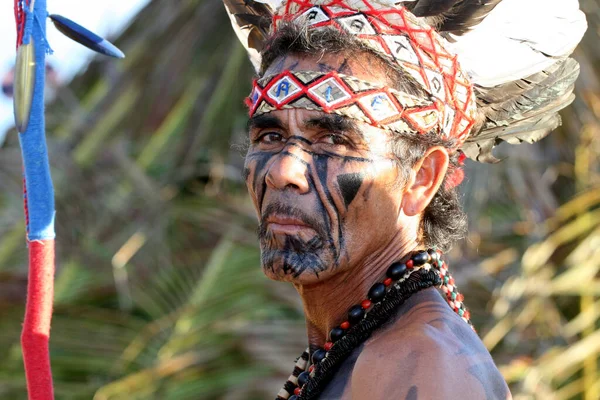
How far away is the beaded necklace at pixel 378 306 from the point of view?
2449 mm

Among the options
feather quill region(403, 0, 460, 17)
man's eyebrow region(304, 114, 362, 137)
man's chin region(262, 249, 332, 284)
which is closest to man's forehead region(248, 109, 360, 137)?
man's eyebrow region(304, 114, 362, 137)

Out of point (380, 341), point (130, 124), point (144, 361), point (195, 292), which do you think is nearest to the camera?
point (380, 341)

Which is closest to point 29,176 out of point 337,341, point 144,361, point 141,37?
point 337,341

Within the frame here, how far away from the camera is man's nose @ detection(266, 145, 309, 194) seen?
96.4 inches

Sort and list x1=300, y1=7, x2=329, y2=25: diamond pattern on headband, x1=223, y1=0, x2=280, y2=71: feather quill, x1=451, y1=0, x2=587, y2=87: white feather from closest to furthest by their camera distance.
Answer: x1=300, y1=7, x2=329, y2=25: diamond pattern on headband < x1=451, y1=0, x2=587, y2=87: white feather < x1=223, y1=0, x2=280, y2=71: feather quill

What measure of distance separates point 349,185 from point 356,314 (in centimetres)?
34

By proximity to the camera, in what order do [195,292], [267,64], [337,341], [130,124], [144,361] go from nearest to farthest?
[337,341] → [267,64] → [144,361] → [195,292] → [130,124]

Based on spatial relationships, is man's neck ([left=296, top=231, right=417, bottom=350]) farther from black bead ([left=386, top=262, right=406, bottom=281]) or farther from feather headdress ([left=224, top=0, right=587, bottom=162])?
feather headdress ([left=224, top=0, right=587, bottom=162])

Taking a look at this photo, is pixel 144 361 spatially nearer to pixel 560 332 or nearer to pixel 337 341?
pixel 560 332

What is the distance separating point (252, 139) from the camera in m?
A: 2.66

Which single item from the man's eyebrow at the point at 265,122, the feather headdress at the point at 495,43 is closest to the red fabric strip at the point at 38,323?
the man's eyebrow at the point at 265,122

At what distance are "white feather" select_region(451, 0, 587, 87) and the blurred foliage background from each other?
248cm

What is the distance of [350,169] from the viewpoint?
2494 mm

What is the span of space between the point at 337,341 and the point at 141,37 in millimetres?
4802
